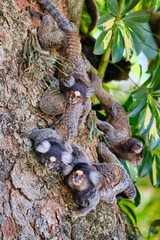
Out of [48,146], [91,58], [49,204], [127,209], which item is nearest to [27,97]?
[48,146]

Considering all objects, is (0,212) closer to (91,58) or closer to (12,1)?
(12,1)

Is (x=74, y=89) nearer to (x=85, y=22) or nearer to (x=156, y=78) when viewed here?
(x=156, y=78)

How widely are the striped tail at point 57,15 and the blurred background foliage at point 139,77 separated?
1.03ft

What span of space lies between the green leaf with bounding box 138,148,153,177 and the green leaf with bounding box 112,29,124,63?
4.21 ft

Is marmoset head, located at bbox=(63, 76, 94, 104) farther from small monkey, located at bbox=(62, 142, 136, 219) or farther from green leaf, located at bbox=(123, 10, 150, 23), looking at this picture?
green leaf, located at bbox=(123, 10, 150, 23)

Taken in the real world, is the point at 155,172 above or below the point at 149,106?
→ below

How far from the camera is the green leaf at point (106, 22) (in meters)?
2.56

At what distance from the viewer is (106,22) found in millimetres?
2619

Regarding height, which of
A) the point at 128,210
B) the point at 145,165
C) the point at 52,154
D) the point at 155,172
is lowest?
the point at 128,210

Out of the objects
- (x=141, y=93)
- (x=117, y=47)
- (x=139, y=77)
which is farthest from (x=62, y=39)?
(x=139, y=77)

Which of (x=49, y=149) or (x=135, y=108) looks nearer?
(x=49, y=149)

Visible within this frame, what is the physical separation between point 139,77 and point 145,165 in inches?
41.1

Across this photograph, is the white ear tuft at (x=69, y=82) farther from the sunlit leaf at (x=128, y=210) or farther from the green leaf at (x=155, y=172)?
the sunlit leaf at (x=128, y=210)

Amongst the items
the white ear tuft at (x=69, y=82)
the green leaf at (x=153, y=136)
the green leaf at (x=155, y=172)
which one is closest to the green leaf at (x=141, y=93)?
the green leaf at (x=153, y=136)
